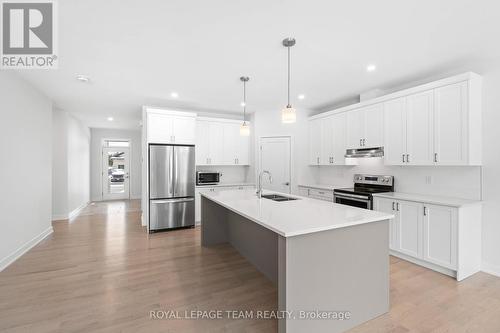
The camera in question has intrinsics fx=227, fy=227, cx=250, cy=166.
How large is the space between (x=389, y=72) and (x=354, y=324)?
129 inches

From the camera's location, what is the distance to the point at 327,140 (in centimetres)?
496

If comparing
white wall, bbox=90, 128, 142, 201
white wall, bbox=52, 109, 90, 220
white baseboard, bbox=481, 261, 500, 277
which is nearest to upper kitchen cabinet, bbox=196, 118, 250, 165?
white wall, bbox=52, 109, 90, 220

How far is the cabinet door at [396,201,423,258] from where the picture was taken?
10.0 ft

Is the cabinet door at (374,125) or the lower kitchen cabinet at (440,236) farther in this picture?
the cabinet door at (374,125)

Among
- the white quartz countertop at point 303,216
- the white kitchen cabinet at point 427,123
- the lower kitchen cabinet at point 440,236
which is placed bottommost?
the lower kitchen cabinet at point 440,236

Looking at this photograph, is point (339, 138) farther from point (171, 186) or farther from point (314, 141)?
point (171, 186)

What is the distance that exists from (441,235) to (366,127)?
204 centimetres

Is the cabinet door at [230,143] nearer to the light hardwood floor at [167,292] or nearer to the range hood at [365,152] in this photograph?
the light hardwood floor at [167,292]

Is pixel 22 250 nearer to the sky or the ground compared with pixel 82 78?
nearer to the ground

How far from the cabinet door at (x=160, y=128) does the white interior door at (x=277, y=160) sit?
217cm

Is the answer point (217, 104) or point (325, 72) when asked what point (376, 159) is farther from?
point (217, 104)

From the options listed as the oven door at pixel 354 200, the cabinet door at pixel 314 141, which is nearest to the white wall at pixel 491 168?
the oven door at pixel 354 200

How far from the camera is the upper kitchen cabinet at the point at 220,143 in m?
5.48

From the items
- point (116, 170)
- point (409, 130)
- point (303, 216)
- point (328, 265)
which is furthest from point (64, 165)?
point (409, 130)
